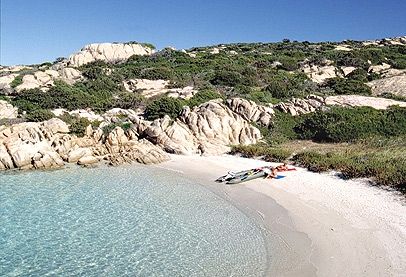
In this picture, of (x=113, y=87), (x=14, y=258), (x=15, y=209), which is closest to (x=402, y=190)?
(x=14, y=258)

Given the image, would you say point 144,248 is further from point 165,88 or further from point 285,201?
point 165,88

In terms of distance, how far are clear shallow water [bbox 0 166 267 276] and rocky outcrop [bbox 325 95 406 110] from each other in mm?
19305

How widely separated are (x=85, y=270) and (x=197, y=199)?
24.3 ft

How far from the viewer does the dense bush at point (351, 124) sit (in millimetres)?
27859

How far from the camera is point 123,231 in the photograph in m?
13.7

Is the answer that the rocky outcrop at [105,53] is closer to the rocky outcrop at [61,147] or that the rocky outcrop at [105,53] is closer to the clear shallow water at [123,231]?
the rocky outcrop at [61,147]

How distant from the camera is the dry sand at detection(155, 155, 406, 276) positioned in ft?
34.7

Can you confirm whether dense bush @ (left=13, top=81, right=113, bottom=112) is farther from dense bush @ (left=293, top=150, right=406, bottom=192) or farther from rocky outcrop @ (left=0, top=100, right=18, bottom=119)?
dense bush @ (left=293, top=150, right=406, bottom=192)

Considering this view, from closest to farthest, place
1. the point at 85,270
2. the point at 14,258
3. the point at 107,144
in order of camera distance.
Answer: the point at 85,270 < the point at 14,258 < the point at 107,144

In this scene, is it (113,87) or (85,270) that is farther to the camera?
(113,87)

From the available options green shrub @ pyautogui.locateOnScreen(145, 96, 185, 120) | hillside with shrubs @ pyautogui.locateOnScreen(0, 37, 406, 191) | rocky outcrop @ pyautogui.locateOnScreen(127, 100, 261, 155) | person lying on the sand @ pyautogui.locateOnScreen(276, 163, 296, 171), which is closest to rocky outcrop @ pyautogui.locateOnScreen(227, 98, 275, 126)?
hillside with shrubs @ pyautogui.locateOnScreen(0, 37, 406, 191)

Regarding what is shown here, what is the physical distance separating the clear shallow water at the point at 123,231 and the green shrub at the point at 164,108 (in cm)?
1291

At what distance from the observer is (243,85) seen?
46.9 m

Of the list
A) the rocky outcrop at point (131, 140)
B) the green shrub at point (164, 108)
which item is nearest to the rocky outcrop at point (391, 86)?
the rocky outcrop at point (131, 140)
